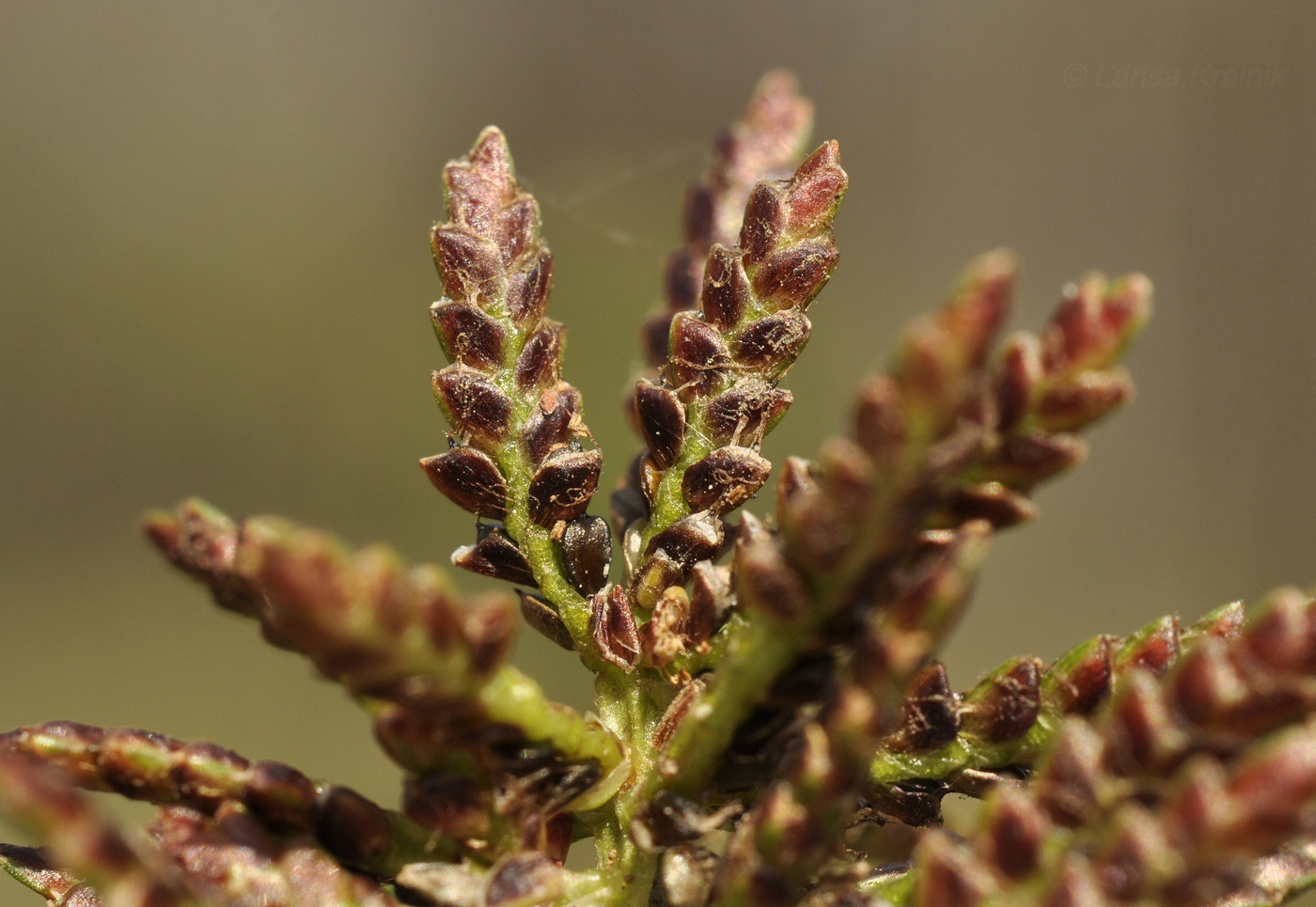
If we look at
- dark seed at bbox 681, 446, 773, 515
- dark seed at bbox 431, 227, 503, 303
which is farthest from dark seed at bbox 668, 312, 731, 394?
dark seed at bbox 431, 227, 503, 303

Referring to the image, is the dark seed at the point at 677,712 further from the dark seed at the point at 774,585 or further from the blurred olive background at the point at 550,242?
the blurred olive background at the point at 550,242

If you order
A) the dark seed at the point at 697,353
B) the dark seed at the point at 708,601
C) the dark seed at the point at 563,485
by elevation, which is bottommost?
the dark seed at the point at 708,601

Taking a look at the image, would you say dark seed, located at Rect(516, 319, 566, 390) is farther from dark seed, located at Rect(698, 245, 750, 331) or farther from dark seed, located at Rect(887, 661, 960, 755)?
dark seed, located at Rect(887, 661, 960, 755)

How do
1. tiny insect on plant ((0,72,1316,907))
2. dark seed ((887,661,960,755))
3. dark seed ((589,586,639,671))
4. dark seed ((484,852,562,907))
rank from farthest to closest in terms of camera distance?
dark seed ((589,586,639,671)), dark seed ((887,661,960,755)), dark seed ((484,852,562,907)), tiny insect on plant ((0,72,1316,907))

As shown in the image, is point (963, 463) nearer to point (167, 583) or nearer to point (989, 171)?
point (167, 583)

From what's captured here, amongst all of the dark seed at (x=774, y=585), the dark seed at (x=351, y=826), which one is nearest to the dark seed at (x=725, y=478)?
the dark seed at (x=774, y=585)

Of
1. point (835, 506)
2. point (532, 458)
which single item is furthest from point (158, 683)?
point (835, 506)
